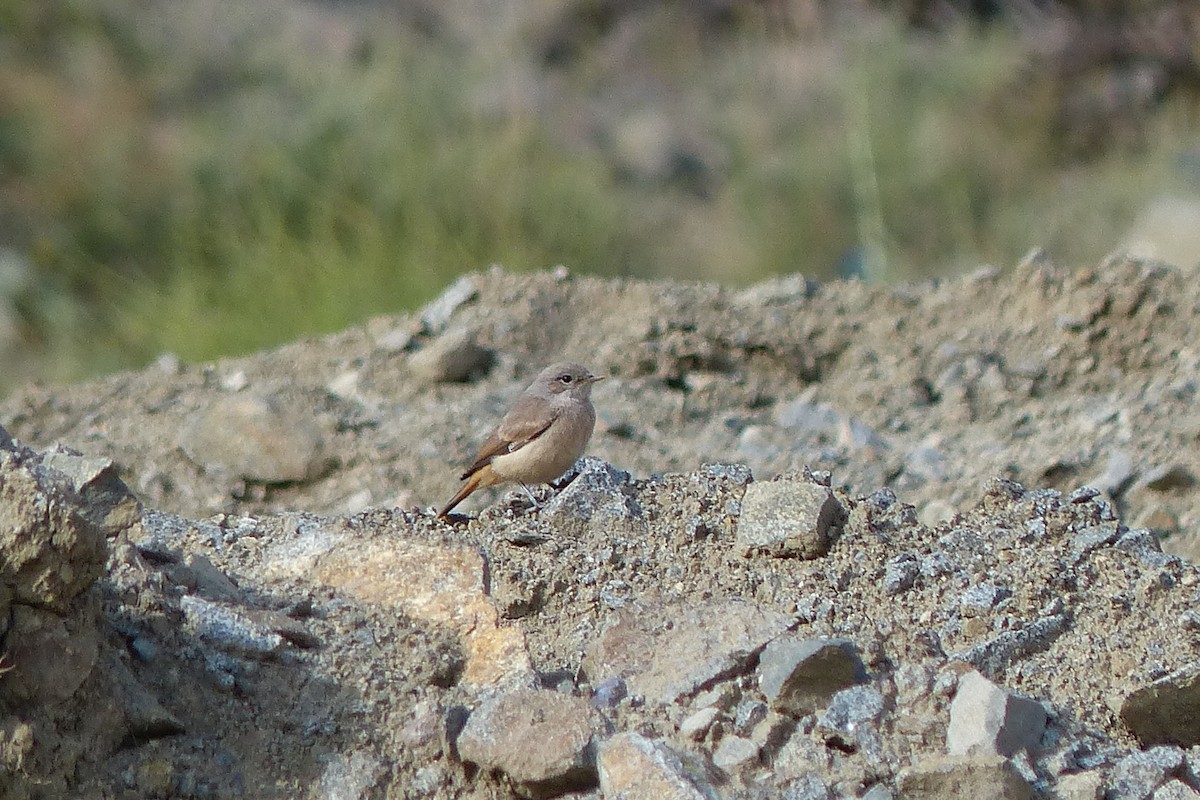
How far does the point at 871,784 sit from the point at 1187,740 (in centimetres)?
71

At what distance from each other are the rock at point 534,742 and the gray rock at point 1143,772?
0.94 meters

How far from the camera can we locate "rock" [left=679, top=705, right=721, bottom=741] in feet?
9.87

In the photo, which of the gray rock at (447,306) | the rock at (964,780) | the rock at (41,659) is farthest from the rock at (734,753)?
the gray rock at (447,306)

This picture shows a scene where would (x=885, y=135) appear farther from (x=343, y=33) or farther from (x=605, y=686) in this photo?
(x=605, y=686)

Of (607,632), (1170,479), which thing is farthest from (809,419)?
(607,632)

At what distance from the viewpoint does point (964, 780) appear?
285 centimetres

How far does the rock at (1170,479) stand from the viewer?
490cm

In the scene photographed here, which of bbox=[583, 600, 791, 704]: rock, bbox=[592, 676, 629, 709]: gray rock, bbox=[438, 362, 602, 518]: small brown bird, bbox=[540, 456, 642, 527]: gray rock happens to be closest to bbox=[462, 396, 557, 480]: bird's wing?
bbox=[438, 362, 602, 518]: small brown bird

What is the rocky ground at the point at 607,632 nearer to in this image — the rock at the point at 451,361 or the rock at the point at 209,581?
the rock at the point at 209,581

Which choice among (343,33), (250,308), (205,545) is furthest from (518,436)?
(343,33)

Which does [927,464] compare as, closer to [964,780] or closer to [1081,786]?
[1081,786]

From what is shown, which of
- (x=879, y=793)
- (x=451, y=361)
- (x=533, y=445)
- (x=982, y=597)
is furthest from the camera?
(x=451, y=361)

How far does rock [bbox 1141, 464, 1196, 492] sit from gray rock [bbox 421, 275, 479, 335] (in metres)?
2.53

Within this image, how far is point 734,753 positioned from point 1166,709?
0.87 metres
